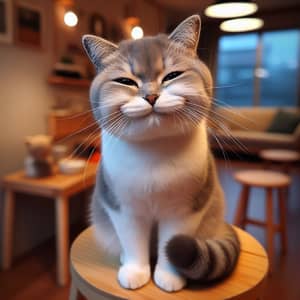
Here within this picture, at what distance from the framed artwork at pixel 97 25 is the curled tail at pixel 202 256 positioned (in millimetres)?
1878

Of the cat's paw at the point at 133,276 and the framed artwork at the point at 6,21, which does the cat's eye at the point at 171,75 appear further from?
the framed artwork at the point at 6,21

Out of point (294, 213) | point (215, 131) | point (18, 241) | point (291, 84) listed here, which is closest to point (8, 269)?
point (18, 241)

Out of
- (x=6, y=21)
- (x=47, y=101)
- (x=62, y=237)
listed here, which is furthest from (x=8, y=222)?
(x=6, y=21)

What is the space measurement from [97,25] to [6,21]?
0.76m

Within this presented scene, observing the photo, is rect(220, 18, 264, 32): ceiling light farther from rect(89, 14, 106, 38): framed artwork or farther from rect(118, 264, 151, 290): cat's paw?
rect(89, 14, 106, 38): framed artwork

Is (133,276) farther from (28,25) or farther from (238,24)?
(28,25)

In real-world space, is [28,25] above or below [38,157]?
above

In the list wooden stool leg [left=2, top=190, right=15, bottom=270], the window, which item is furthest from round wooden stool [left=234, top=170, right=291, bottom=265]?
the window

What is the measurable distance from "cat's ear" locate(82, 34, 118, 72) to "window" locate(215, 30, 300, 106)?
15.3 ft

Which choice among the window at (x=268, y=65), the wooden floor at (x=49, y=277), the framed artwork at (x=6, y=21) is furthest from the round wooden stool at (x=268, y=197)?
the window at (x=268, y=65)

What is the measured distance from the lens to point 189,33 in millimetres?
513

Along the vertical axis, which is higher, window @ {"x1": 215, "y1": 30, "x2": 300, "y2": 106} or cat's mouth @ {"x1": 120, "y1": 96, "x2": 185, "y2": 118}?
window @ {"x1": 215, "y1": 30, "x2": 300, "y2": 106}

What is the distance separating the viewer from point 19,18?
171 cm

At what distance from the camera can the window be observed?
16.2ft
